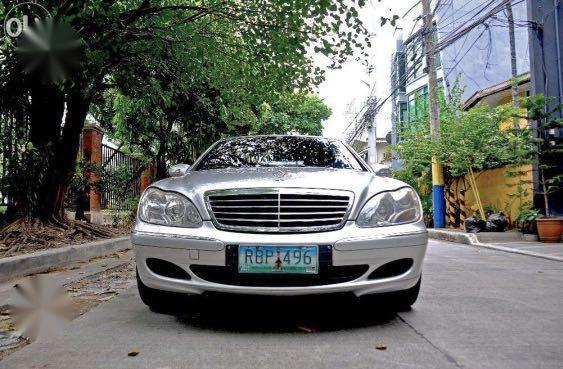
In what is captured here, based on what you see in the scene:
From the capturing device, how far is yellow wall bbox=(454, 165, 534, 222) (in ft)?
42.7

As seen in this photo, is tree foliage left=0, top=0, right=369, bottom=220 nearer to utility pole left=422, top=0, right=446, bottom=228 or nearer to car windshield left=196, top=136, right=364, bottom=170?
car windshield left=196, top=136, right=364, bottom=170

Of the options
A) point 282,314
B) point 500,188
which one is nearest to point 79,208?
point 282,314

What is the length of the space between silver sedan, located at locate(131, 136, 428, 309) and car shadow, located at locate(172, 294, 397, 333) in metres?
0.16

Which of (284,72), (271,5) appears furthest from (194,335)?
(284,72)

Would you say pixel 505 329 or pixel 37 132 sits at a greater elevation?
pixel 37 132

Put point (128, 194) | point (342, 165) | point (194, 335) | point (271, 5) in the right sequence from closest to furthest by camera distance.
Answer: point (194, 335) → point (342, 165) → point (271, 5) → point (128, 194)

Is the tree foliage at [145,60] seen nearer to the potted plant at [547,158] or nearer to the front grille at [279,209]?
the front grille at [279,209]

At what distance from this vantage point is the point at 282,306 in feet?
12.5

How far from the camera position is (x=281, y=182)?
338 centimetres

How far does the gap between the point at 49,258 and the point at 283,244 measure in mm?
4237

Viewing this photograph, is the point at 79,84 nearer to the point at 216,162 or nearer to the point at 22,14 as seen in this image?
the point at 22,14

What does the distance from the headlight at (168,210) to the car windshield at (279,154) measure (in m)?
0.84

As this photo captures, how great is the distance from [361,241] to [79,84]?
220 inches

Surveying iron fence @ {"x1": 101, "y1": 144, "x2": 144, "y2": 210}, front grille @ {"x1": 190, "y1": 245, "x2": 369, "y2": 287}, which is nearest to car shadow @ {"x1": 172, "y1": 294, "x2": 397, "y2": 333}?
front grille @ {"x1": 190, "y1": 245, "x2": 369, "y2": 287}
